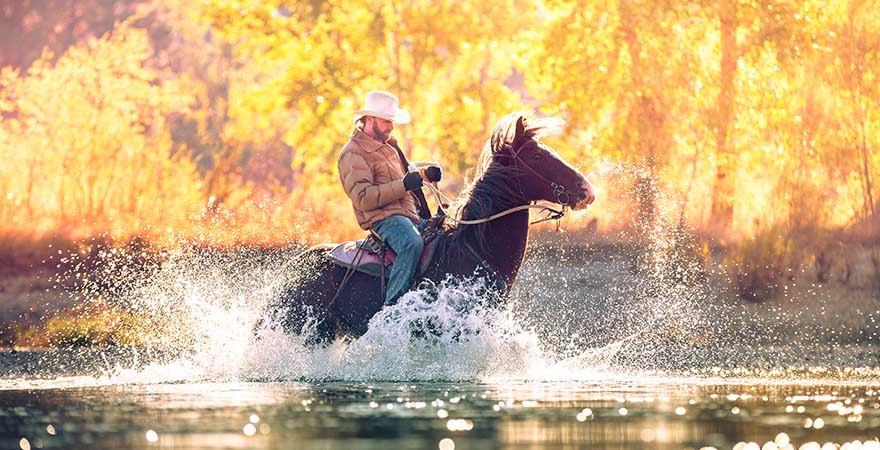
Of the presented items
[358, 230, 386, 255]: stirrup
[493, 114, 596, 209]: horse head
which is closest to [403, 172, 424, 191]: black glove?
[358, 230, 386, 255]: stirrup

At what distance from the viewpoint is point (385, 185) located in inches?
536

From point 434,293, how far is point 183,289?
21.1 ft

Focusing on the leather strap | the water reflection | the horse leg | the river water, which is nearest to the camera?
the water reflection

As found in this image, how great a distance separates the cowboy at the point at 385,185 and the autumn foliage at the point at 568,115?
5.98m

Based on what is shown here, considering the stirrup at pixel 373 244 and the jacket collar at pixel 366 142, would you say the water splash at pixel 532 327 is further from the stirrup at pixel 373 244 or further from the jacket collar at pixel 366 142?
the jacket collar at pixel 366 142

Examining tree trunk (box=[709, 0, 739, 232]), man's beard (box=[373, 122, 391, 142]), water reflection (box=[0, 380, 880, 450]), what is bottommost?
water reflection (box=[0, 380, 880, 450])

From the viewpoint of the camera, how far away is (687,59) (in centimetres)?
2570

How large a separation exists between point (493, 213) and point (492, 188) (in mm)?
189

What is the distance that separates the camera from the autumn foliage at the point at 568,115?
22.3m

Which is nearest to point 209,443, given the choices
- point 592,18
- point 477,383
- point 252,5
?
point 477,383

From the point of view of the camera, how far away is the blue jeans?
1347 cm

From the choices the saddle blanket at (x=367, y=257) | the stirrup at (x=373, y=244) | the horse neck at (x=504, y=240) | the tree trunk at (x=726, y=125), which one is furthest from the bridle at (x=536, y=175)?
the tree trunk at (x=726, y=125)

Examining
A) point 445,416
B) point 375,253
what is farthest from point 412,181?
point 445,416

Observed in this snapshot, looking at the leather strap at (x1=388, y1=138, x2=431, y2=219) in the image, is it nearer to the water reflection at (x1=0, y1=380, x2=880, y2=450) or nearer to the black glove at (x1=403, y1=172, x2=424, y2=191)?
the black glove at (x1=403, y1=172, x2=424, y2=191)
